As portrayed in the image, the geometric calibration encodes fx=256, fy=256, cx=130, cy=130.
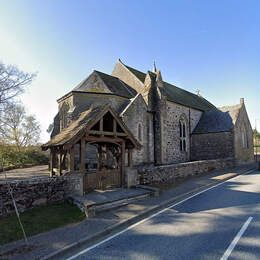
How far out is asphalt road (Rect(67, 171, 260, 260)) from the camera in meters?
5.95

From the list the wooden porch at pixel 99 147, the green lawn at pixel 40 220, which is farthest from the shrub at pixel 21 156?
the green lawn at pixel 40 220

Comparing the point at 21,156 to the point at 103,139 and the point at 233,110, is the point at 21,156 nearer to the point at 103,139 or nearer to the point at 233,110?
the point at 103,139

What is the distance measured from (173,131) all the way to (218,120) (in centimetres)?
695

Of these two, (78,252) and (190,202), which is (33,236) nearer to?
(78,252)

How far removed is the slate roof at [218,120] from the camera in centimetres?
3005

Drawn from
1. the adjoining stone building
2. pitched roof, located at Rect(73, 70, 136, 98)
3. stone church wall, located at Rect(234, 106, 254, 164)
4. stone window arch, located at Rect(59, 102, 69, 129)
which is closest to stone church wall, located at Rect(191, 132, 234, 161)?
the adjoining stone building

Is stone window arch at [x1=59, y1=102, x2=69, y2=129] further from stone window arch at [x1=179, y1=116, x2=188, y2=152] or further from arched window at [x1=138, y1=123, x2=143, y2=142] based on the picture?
stone window arch at [x1=179, y1=116, x2=188, y2=152]

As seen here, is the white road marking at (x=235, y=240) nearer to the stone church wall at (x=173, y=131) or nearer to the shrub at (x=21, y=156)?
the stone church wall at (x=173, y=131)

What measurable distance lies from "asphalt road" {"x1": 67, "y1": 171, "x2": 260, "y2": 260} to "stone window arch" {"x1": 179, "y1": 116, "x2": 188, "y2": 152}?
1992 centimetres

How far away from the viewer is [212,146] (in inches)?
1190

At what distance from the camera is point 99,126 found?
13047mm

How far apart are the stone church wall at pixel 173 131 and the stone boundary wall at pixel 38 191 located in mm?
15070

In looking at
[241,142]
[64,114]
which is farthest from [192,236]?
[241,142]

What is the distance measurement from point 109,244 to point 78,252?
0.84 metres
